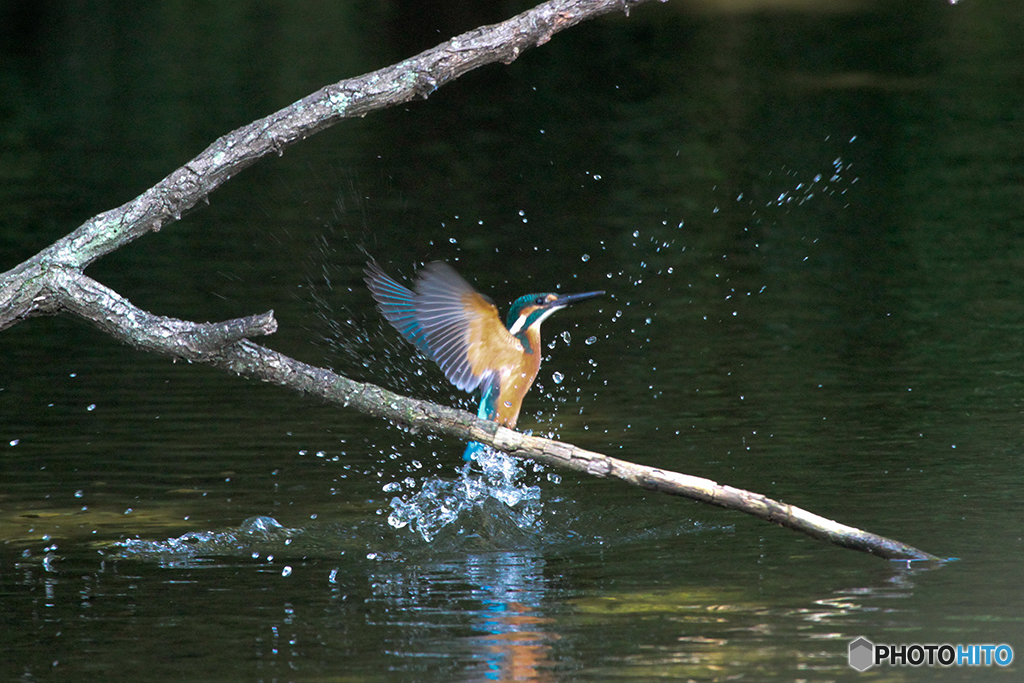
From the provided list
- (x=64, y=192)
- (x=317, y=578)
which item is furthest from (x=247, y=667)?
(x=64, y=192)

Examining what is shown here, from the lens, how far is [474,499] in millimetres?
5199

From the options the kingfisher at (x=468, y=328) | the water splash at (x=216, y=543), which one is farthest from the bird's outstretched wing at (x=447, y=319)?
the water splash at (x=216, y=543)

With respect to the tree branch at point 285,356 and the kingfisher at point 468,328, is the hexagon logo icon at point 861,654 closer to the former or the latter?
the tree branch at point 285,356

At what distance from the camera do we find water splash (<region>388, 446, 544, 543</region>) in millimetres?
5031

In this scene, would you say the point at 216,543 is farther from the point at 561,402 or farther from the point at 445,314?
the point at 561,402

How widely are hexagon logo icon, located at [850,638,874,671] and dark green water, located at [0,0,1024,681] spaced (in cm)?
4

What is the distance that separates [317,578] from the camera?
448 centimetres

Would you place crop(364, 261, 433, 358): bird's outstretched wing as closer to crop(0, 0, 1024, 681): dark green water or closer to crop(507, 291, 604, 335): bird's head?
crop(507, 291, 604, 335): bird's head

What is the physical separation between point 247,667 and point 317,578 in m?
0.79

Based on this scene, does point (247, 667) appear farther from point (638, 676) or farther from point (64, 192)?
point (64, 192)

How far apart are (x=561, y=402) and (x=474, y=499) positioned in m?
1.52

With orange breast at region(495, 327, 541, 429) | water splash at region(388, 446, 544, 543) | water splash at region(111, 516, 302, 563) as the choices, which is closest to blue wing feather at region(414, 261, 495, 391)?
orange breast at region(495, 327, 541, 429)

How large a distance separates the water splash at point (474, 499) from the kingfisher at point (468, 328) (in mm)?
154

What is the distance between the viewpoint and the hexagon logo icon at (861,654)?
3.61 metres
